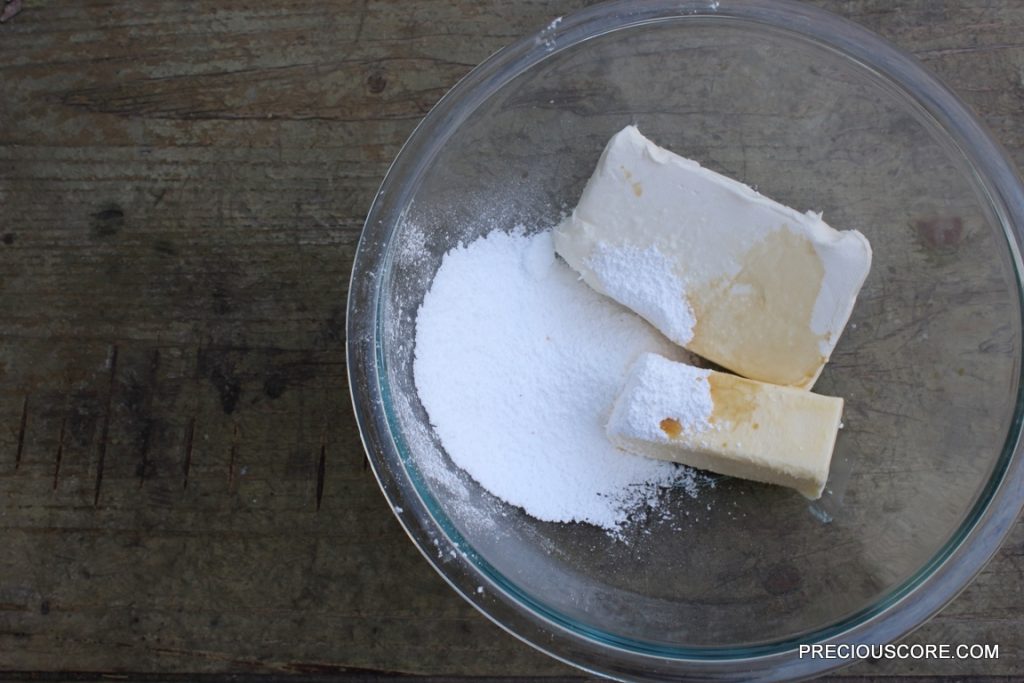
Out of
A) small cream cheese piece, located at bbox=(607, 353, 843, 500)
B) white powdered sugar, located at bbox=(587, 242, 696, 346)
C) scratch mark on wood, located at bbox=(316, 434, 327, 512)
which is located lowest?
scratch mark on wood, located at bbox=(316, 434, 327, 512)

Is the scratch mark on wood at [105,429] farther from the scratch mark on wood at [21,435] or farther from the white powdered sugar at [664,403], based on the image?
the white powdered sugar at [664,403]

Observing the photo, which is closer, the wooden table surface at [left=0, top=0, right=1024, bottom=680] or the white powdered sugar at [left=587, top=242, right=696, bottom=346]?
the white powdered sugar at [left=587, top=242, right=696, bottom=346]

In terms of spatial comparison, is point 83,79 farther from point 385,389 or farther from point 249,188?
point 385,389

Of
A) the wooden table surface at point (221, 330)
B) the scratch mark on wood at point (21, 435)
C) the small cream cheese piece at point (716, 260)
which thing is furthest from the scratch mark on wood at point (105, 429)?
the small cream cheese piece at point (716, 260)

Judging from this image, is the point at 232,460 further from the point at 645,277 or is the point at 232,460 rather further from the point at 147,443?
the point at 645,277

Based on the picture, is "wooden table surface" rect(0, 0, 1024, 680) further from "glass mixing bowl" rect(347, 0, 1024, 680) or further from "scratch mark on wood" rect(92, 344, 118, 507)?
"glass mixing bowl" rect(347, 0, 1024, 680)

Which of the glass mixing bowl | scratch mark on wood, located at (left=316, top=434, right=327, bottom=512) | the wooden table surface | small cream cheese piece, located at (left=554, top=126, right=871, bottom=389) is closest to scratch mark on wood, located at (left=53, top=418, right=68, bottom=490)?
the wooden table surface
